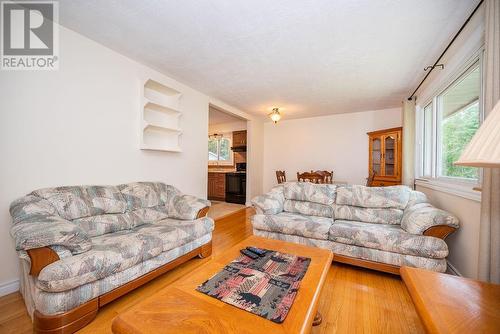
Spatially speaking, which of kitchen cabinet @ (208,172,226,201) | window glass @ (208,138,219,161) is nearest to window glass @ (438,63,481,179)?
kitchen cabinet @ (208,172,226,201)

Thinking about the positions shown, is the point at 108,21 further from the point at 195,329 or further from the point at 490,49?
the point at 490,49

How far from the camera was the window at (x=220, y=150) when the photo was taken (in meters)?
6.62

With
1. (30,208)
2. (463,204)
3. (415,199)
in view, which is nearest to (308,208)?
(415,199)

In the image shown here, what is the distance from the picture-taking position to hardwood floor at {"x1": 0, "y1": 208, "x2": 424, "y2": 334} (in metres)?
1.37

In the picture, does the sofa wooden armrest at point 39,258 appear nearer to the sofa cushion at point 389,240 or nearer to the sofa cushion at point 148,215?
the sofa cushion at point 148,215

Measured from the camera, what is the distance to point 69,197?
188 cm

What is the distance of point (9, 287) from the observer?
1732 millimetres

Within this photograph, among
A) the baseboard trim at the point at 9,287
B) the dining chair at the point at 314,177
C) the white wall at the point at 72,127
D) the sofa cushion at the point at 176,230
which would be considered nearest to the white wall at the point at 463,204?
the dining chair at the point at 314,177

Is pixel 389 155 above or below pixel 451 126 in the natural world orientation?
below

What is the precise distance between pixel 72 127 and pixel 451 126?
415cm

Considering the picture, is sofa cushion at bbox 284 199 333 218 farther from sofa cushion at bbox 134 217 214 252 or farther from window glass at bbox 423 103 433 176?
window glass at bbox 423 103 433 176

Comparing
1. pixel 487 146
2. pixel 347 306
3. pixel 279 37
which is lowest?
pixel 347 306

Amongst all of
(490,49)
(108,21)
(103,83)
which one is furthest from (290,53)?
(103,83)

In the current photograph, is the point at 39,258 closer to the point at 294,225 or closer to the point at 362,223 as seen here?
the point at 294,225
